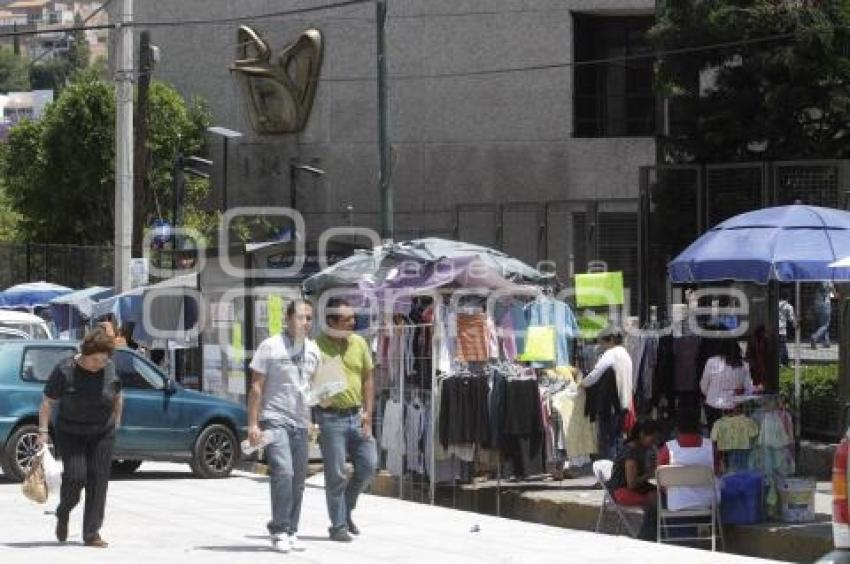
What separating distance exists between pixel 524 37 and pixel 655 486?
3308 cm

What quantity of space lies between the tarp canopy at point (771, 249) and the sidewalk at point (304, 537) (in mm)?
2925

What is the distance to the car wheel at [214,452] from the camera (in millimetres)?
21625

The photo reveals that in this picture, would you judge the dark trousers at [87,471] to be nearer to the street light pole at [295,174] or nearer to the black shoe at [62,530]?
Answer: the black shoe at [62,530]

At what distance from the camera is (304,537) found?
14.1m

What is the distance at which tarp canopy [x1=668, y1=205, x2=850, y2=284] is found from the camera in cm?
1595

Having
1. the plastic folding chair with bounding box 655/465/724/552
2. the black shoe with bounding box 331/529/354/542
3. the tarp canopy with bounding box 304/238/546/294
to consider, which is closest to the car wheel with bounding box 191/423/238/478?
the tarp canopy with bounding box 304/238/546/294

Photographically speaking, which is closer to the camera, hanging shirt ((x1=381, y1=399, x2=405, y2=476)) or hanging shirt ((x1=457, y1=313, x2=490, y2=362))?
hanging shirt ((x1=457, y1=313, x2=490, y2=362))

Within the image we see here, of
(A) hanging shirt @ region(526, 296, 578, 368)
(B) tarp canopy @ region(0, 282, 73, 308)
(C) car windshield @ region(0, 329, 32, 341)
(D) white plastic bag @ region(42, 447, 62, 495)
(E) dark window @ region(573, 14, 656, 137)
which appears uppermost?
(E) dark window @ region(573, 14, 656, 137)

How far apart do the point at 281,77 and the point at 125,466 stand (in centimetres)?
2729

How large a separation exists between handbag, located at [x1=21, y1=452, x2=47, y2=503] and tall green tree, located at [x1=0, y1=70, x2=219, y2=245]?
33.5 m

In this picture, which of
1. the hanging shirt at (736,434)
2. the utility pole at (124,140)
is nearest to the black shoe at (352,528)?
the hanging shirt at (736,434)

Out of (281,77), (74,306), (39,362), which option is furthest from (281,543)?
(281,77)

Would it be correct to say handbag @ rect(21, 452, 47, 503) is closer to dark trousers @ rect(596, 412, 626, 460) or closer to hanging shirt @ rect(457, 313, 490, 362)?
hanging shirt @ rect(457, 313, 490, 362)

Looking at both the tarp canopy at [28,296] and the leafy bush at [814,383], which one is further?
the tarp canopy at [28,296]
